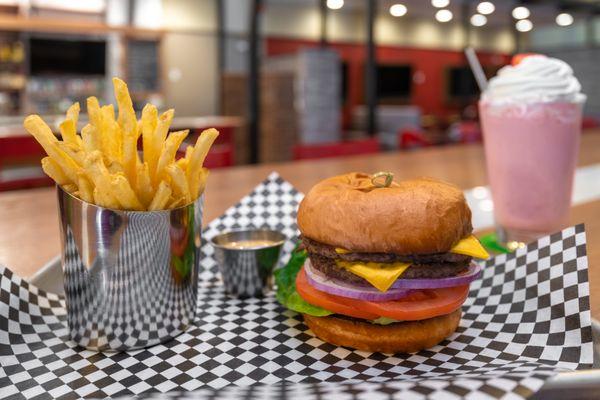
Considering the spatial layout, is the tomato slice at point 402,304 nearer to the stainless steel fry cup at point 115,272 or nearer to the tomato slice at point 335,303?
the tomato slice at point 335,303

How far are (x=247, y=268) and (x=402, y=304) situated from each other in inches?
16.8

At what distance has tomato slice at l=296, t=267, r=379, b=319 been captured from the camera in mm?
1061

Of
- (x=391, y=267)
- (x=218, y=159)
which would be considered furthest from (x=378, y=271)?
(x=218, y=159)

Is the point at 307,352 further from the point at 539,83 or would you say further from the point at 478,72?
the point at 478,72

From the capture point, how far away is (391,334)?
1054 mm

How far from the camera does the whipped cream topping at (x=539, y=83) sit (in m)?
1.43

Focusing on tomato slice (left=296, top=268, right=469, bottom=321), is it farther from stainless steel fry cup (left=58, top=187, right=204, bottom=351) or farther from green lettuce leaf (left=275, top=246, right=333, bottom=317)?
stainless steel fry cup (left=58, top=187, right=204, bottom=351)

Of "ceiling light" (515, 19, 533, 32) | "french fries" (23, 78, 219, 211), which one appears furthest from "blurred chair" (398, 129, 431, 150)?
"ceiling light" (515, 19, 533, 32)

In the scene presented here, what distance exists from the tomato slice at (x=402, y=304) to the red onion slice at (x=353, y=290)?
0.01 meters

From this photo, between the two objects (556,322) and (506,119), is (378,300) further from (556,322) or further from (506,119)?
(506,119)

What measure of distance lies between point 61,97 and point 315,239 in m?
11.1

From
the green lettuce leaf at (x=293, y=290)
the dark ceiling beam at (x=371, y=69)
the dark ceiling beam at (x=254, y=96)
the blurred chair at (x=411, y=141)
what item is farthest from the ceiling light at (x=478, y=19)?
the green lettuce leaf at (x=293, y=290)

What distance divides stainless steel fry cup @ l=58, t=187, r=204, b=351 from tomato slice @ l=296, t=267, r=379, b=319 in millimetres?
283

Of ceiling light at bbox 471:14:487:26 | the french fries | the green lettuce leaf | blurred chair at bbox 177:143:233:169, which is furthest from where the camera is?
ceiling light at bbox 471:14:487:26
